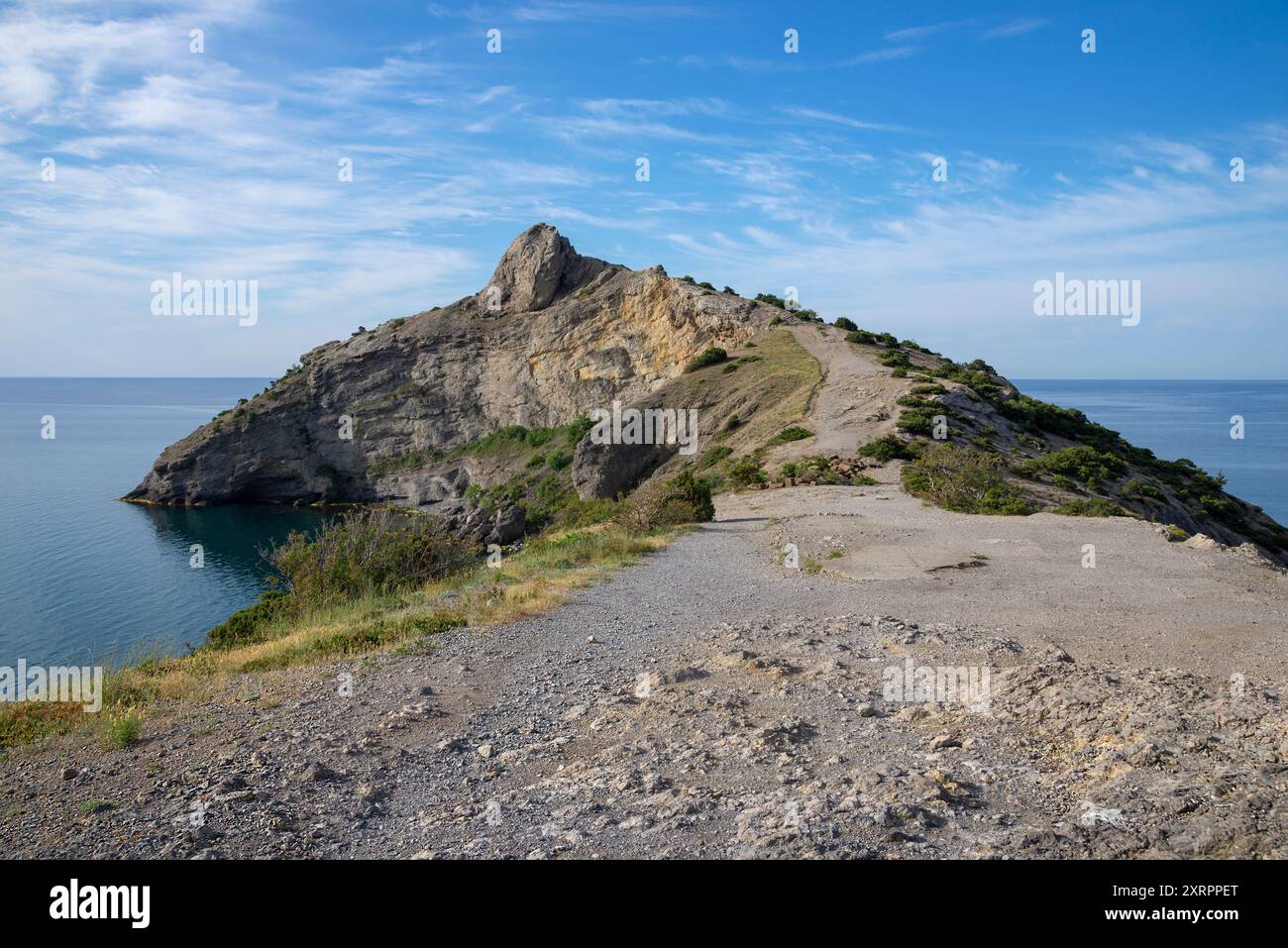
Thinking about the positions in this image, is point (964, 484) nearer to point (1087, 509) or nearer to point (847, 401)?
point (1087, 509)

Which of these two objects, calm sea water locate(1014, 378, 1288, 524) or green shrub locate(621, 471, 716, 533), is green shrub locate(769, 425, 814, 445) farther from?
calm sea water locate(1014, 378, 1288, 524)

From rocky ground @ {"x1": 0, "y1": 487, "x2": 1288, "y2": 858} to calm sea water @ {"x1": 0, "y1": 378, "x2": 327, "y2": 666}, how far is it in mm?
4518

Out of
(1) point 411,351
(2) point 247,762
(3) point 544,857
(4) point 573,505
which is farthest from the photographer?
(1) point 411,351

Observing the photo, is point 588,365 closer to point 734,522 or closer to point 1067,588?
point 734,522

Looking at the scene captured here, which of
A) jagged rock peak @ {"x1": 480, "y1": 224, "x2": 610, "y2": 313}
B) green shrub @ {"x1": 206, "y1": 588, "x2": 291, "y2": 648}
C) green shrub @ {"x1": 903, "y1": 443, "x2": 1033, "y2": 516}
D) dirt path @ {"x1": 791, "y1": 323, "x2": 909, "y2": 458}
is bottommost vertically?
green shrub @ {"x1": 206, "y1": 588, "x2": 291, "y2": 648}

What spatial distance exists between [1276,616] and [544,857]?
978cm

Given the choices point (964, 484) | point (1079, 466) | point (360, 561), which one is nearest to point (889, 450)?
point (1079, 466)

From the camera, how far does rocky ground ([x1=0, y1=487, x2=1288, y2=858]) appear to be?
193 inches

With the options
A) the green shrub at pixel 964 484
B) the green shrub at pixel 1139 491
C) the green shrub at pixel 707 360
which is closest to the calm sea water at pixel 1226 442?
the green shrub at pixel 1139 491

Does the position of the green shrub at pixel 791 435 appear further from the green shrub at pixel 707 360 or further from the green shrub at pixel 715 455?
the green shrub at pixel 707 360

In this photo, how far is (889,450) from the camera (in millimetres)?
27953

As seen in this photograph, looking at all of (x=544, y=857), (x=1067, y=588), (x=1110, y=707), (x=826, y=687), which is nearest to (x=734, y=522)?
(x=1067, y=588)

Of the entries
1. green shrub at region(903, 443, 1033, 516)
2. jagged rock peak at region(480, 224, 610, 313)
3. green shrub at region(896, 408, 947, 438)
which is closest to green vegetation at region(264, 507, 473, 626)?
green shrub at region(903, 443, 1033, 516)
